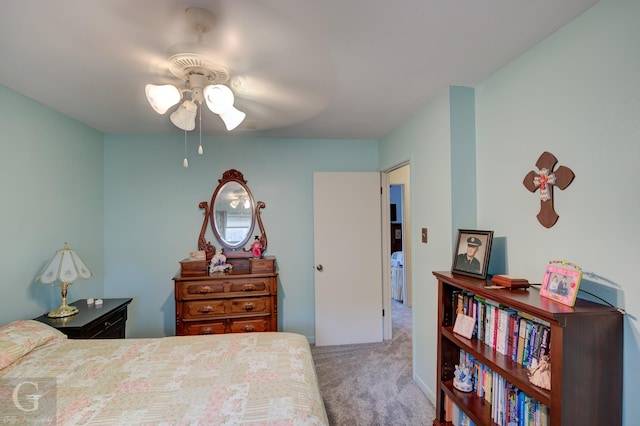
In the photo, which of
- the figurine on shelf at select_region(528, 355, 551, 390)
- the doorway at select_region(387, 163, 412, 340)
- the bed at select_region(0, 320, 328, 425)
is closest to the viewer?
the bed at select_region(0, 320, 328, 425)

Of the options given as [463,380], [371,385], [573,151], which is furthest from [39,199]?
[573,151]

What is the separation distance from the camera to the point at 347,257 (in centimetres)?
330

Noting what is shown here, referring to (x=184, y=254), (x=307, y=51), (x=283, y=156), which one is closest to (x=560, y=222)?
(x=307, y=51)

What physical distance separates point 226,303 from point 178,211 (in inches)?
46.9

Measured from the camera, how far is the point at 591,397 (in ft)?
3.82

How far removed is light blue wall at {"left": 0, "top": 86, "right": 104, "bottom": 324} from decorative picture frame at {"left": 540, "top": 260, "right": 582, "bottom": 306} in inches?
128

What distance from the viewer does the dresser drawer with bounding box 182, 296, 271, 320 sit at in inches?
107

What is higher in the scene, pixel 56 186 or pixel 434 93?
pixel 434 93

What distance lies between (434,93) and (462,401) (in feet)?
6.70

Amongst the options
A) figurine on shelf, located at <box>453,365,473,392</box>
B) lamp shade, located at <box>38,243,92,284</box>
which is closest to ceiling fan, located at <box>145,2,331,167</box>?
lamp shade, located at <box>38,243,92,284</box>

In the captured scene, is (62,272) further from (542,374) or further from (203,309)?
(542,374)

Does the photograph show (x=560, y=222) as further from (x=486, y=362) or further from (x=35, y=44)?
(x=35, y=44)

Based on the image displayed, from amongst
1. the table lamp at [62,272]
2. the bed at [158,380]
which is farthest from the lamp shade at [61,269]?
the bed at [158,380]

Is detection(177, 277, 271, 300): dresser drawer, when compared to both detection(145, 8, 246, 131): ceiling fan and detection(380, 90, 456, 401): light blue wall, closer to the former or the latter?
Result: detection(380, 90, 456, 401): light blue wall
